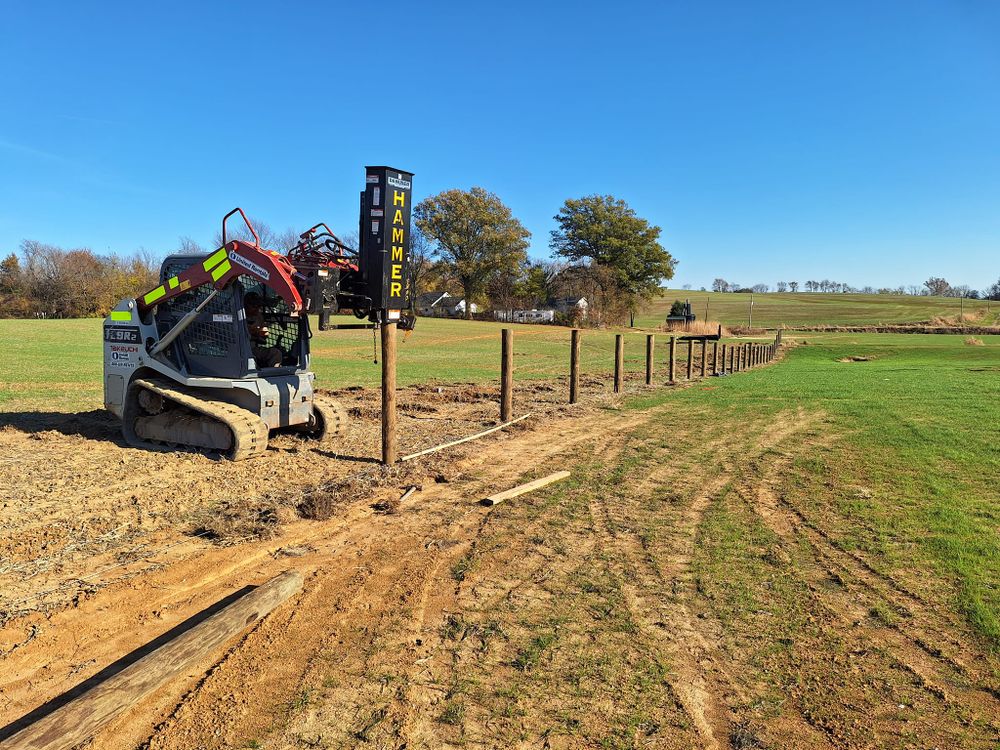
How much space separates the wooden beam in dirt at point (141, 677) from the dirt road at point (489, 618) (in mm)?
86

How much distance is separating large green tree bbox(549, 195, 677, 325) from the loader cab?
2647 inches

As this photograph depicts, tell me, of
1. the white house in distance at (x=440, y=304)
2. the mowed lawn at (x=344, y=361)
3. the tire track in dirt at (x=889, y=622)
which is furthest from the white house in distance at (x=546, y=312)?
the tire track in dirt at (x=889, y=622)

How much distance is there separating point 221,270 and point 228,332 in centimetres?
90

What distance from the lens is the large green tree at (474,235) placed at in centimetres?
7931

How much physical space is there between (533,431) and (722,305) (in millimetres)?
120330

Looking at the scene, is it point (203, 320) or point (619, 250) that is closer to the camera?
point (203, 320)

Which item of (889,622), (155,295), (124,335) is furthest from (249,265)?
(889,622)

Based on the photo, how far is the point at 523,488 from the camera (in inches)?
273

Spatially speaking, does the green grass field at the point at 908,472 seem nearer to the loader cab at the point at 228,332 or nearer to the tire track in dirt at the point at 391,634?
the tire track in dirt at the point at 391,634

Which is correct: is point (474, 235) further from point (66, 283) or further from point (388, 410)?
point (388, 410)

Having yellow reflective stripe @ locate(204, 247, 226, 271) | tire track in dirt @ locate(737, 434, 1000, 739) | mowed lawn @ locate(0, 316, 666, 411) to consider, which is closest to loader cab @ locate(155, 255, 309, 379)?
yellow reflective stripe @ locate(204, 247, 226, 271)

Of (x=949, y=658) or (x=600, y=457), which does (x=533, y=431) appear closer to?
(x=600, y=457)

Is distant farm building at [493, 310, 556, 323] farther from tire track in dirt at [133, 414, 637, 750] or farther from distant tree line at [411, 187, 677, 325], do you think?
tire track in dirt at [133, 414, 637, 750]

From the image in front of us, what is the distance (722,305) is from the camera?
123 meters
